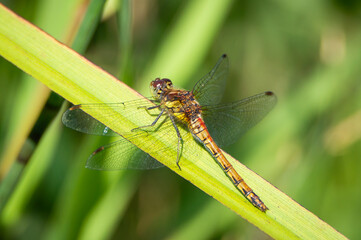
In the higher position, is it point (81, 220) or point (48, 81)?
point (48, 81)

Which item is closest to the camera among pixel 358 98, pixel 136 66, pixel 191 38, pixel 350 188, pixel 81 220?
pixel 81 220

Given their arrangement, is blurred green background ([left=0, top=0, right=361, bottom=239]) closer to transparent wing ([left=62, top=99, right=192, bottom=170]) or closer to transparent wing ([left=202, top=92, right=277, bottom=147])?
transparent wing ([left=62, top=99, right=192, bottom=170])

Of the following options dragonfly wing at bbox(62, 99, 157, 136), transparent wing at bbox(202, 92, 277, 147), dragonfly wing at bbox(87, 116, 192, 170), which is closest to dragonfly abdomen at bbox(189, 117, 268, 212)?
dragonfly wing at bbox(87, 116, 192, 170)

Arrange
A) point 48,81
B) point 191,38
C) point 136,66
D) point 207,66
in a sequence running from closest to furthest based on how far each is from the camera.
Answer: point 48,81, point 191,38, point 136,66, point 207,66

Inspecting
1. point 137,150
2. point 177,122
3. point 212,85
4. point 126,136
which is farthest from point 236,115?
point 126,136

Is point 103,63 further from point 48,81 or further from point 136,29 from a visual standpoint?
point 48,81

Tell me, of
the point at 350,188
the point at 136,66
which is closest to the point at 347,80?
the point at 350,188

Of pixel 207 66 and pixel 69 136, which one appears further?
pixel 207 66
